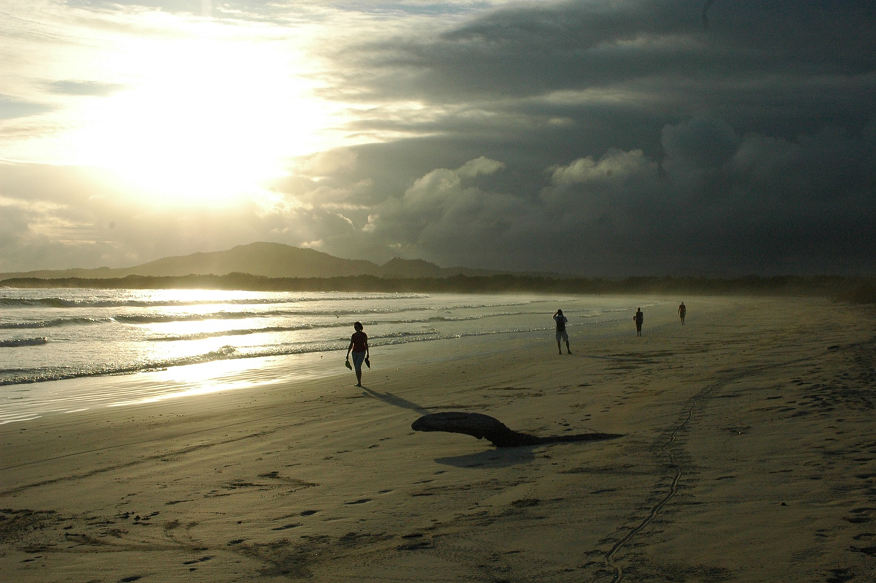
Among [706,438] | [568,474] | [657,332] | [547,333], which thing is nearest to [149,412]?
[568,474]

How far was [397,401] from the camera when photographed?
Answer: 12891 millimetres

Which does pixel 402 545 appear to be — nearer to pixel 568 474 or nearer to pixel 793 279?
pixel 568 474

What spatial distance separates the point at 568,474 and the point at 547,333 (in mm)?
24969

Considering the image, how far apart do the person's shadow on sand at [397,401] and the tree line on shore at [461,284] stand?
13412 centimetres

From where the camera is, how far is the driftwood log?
26.3 ft

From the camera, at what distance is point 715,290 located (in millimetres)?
140125

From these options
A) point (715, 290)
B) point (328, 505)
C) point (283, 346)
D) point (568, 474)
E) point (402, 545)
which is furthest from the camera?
point (715, 290)

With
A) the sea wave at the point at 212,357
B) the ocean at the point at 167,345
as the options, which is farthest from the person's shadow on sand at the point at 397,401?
the sea wave at the point at 212,357

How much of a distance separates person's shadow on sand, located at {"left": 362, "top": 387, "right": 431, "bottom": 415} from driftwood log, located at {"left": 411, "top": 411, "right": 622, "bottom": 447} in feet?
10.1

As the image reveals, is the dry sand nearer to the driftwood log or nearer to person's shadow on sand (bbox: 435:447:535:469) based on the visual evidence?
person's shadow on sand (bbox: 435:447:535:469)

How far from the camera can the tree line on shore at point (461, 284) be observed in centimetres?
14175

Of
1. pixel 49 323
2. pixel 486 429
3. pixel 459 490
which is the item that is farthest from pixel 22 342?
pixel 459 490

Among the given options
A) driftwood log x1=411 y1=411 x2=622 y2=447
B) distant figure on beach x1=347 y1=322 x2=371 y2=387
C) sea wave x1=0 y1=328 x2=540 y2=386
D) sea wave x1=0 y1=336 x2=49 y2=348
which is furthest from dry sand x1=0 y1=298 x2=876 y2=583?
sea wave x1=0 y1=336 x2=49 y2=348

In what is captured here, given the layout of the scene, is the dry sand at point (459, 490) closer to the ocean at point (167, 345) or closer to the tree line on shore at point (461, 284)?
the ocean at point (167, 345)
